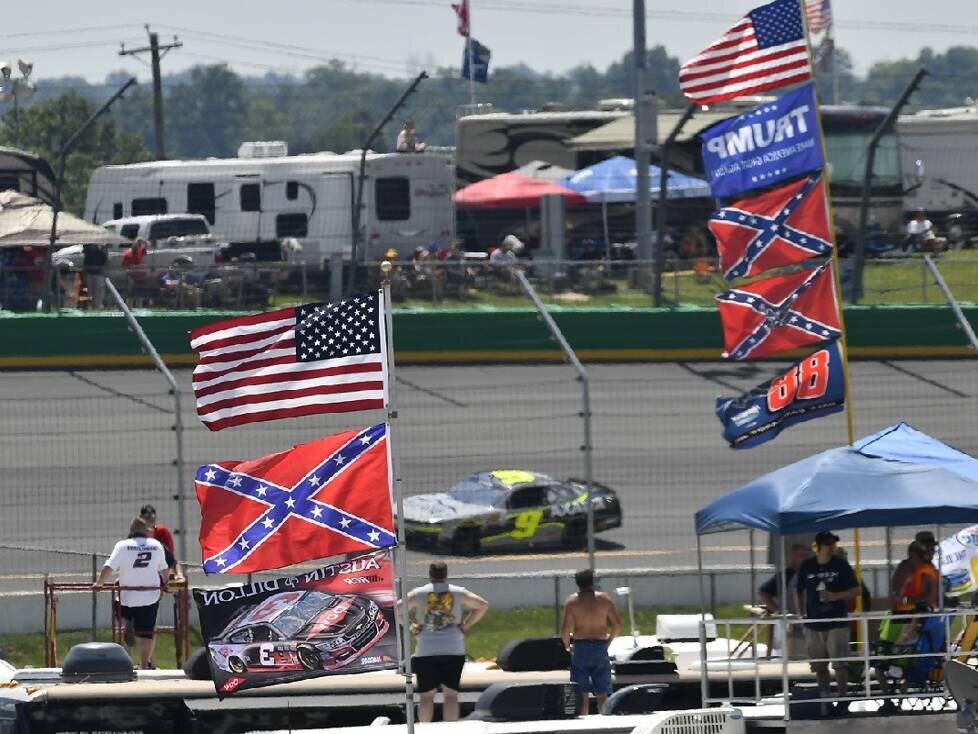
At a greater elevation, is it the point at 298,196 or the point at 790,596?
the point at 298,196

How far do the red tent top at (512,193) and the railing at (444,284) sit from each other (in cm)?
899

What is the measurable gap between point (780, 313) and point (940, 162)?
2470 cm

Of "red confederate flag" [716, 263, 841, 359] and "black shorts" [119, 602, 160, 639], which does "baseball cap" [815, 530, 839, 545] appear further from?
"black shorts" [119, 602, 160, 639]

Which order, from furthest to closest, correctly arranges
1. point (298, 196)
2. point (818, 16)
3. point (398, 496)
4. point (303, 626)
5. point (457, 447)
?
point (818, 16)
point (298, 196)
point (457, 447)
point (303, 626)
point (398, 496)

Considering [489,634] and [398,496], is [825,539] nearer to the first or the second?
[398,496]

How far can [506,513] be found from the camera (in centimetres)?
1941

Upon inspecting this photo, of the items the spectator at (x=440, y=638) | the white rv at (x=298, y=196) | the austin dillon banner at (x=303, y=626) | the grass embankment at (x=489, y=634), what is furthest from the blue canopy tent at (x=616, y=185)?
the austin dillon banner at (x=303, y=626)

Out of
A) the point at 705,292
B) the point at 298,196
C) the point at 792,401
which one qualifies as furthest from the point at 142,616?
the point at 298,196

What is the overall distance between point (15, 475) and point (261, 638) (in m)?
10.1

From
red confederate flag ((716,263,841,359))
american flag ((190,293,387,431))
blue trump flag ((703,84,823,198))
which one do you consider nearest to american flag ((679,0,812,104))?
blue trump flag ((703,84,823,198))

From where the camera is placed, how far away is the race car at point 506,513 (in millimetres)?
19156

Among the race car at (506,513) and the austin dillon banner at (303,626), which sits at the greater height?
the austin dillon banner at (303,626)

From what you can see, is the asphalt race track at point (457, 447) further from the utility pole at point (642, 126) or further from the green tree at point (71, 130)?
the green tree at point (71, 130)

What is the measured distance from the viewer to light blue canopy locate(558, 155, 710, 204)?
36000 mm
